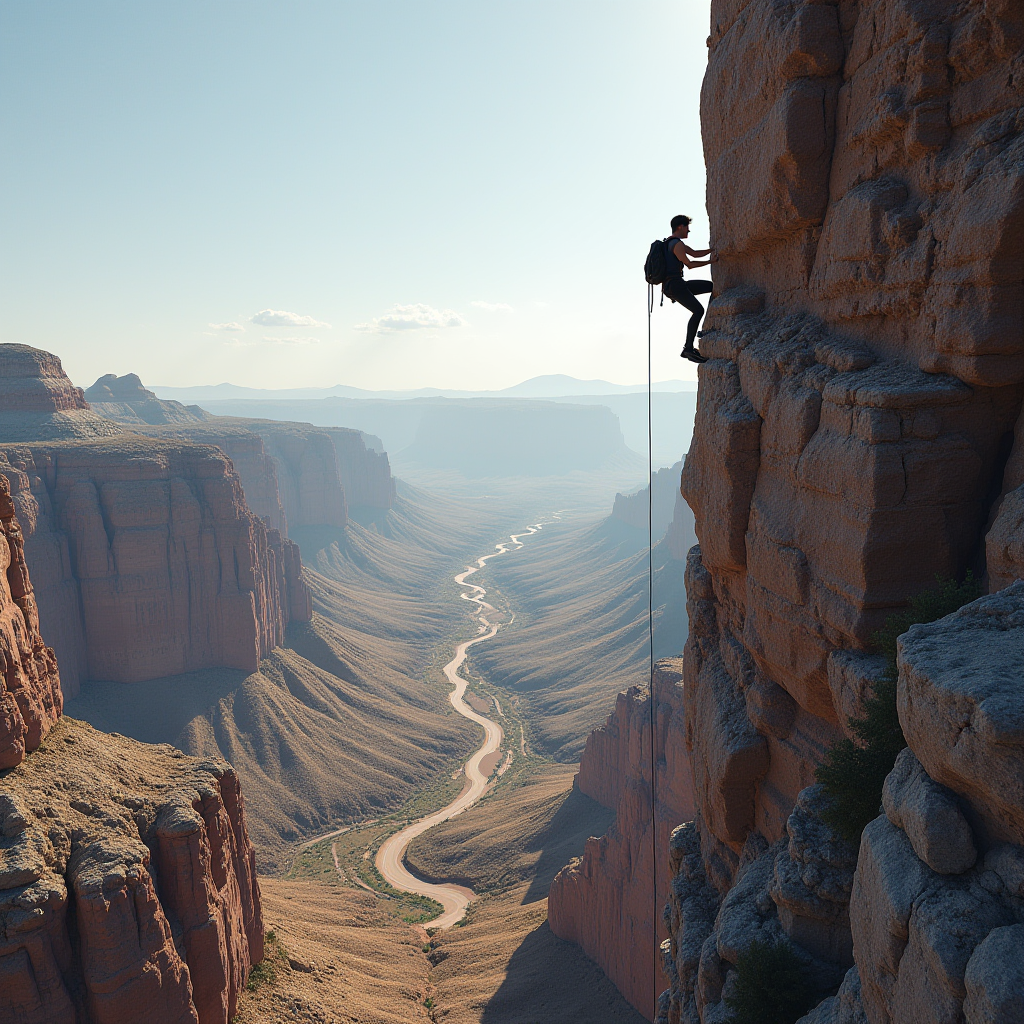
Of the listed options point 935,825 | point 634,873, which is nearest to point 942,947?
point 935,825

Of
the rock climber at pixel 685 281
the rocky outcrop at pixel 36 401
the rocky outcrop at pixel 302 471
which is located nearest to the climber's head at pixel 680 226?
the rock climber at pixel 685 281

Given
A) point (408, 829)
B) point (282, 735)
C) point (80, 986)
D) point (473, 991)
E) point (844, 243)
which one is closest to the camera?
point (844, 243)

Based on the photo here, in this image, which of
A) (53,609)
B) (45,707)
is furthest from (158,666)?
(45,707)

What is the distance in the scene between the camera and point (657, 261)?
13906 mm

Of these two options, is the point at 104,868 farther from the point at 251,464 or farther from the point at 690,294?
the point at 251,464

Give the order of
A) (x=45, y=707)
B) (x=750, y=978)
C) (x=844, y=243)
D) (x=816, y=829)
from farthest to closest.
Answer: (x=45, y=707) → (x=844, y=243) → (x=816, y=829) → (x=750, y=978)

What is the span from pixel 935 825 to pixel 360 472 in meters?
175

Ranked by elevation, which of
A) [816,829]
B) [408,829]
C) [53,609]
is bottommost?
[408,829]

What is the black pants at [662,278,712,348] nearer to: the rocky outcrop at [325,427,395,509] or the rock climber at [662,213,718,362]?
the rock climber at [662,213,718,362]

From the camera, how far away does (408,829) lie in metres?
62.5

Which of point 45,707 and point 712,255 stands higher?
point 712,255

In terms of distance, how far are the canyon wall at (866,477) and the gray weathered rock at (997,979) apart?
0.02 m

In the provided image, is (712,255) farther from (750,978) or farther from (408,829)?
(408,829)

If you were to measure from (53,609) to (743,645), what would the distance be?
5823 centimetres
